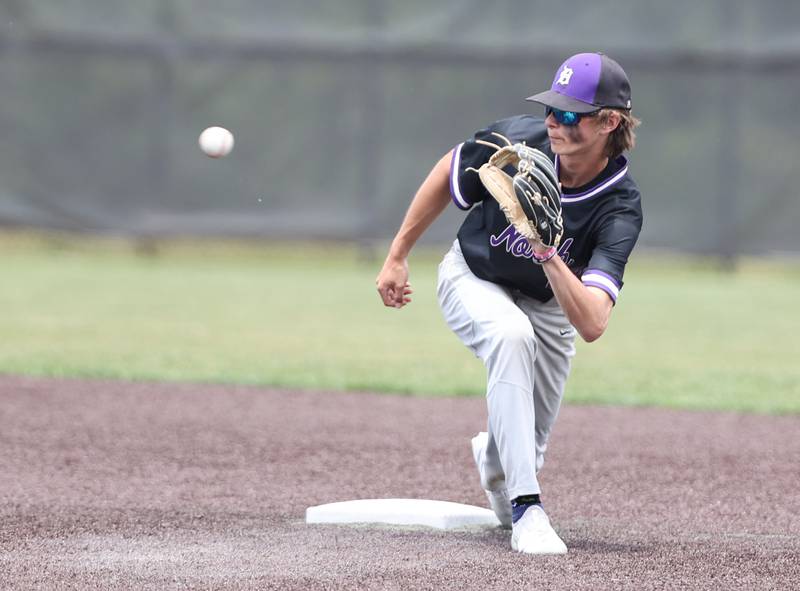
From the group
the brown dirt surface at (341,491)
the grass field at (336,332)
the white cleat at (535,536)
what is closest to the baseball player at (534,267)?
the white cleat at (535,536)

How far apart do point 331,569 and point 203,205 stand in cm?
975

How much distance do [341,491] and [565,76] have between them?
1.69 m

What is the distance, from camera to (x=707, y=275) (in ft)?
44.2

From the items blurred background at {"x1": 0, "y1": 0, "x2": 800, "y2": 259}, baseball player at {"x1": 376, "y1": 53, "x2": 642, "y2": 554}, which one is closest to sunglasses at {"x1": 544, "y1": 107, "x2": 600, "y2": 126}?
baseball player at {"x1": 376, "y1": 53, "x2": 642, "y2": 554}

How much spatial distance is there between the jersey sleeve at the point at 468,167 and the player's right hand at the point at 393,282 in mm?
270

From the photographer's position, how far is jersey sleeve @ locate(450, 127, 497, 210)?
13.3 ft

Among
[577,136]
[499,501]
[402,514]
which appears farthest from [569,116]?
[402,514]

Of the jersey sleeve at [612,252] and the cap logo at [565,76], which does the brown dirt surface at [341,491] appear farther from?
the cap logo at [565,76]

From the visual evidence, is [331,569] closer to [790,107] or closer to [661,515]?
[661,515]

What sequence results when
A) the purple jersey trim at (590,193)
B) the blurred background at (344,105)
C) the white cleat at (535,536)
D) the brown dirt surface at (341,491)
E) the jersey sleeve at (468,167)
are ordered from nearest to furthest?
the brown dirt surface at (341,491) < the white cleat at (535,536) < the purple jersey trim at (590,193) < the jersey sleeve at (468,167) < the blurred background at (344,105)

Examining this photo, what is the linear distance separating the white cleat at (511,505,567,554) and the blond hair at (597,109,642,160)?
3.40 feet

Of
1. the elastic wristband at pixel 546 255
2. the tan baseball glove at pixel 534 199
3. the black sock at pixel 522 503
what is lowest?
the black sock at pixel 522 503

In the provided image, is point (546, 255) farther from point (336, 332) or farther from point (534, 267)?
point (336, 332)

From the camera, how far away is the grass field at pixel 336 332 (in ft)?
23.8
